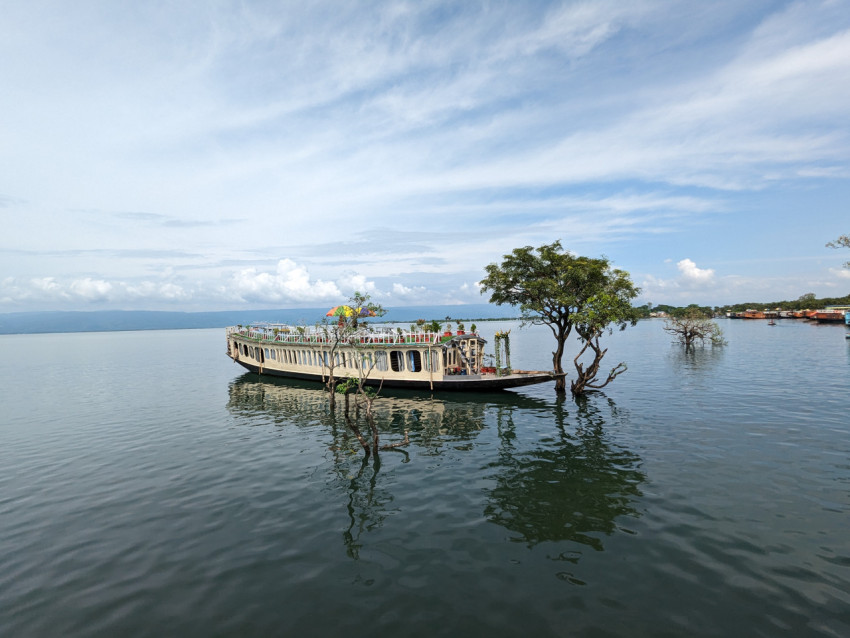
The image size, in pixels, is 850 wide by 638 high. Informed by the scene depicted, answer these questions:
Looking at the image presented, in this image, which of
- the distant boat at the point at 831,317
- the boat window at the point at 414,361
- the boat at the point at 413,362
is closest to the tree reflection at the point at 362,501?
the boat at the point at 413,362

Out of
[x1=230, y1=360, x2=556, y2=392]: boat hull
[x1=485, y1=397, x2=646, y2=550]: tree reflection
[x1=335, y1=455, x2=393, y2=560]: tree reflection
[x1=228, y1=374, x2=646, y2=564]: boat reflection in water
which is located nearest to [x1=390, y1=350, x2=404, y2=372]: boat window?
[x1=230, y1=360, x2=556, y2=392]: boat hull

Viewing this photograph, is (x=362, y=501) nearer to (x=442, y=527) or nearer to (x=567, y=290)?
(x=442, y=527)

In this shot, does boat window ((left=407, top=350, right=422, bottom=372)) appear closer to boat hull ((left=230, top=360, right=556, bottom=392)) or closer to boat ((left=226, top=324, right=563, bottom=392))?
boat ((left=226, top=324, right=563, bottom=392))

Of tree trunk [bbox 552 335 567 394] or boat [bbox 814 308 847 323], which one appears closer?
tree trunk [bbox 552 335 567 394]

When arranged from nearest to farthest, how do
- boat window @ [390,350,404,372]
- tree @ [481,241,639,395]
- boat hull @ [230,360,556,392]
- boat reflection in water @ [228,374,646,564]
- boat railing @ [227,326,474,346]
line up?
1. boat reflection in water @ [228,374,646,564]
2. tree @ [481,241,639,395]
3. boat hull @ [230,360,556,392]
4. boat railing @ [227,326,474,346]
5. boat window @ [390,350,404,372]

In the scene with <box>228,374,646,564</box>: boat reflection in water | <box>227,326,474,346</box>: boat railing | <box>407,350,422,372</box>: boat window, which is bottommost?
<box>228,374,646,564</box>: boat reflection in water

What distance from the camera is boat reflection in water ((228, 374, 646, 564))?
47.6ft

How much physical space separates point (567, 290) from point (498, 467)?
18.5 meters

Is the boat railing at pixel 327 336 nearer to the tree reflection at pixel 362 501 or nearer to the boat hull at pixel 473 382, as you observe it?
the boat hull at pixel 473 382

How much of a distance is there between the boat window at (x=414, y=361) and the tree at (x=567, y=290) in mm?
10156

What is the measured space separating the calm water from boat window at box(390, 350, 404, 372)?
12.1m

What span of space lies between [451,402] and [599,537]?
2385 centimetres

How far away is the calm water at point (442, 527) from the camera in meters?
10.2

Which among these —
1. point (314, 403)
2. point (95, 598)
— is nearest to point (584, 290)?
point (314, 403)
